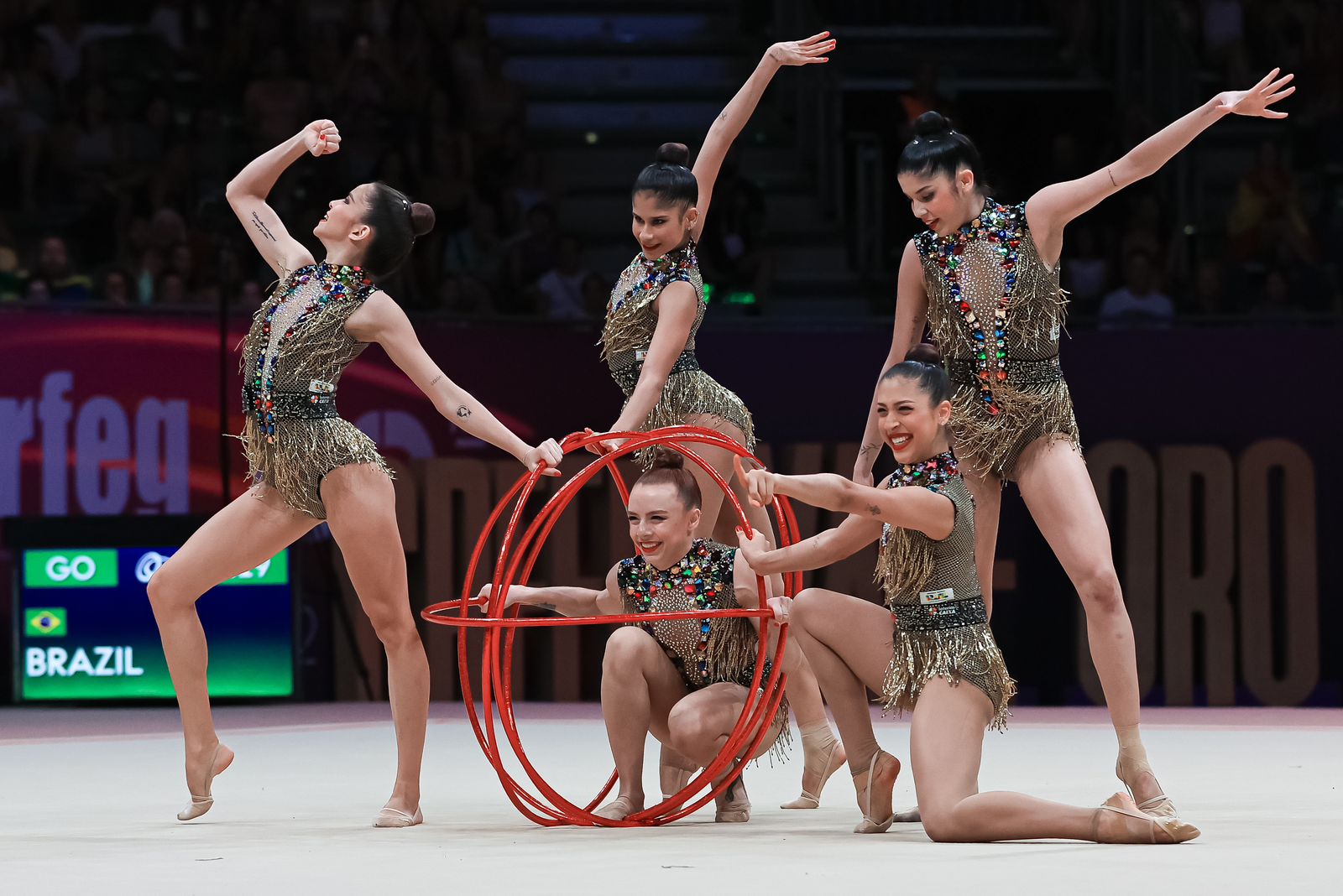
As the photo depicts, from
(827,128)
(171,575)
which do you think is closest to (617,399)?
(827,128)

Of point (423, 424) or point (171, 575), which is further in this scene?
point (423, 424)

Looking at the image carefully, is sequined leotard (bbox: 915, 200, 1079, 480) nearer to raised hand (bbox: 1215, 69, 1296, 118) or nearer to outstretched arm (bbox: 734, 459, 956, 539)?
outstretched arm (bbox: 734, 459, 956, 539)

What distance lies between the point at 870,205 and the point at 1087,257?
0.98 metres

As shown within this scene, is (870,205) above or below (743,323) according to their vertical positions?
above

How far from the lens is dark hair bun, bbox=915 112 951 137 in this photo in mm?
4000

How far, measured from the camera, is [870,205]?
27.2 ft

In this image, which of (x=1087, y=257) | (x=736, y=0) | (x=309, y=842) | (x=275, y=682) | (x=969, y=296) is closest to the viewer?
(x=309, y=842)

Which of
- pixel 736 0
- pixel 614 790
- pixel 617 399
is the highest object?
pixel 736 0

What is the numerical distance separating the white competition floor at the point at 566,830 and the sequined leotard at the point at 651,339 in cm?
95

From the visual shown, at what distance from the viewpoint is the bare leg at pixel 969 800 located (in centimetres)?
346

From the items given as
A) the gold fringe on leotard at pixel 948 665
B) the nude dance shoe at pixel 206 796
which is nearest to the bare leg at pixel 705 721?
the gold fringe on leotard at pixel 948 665

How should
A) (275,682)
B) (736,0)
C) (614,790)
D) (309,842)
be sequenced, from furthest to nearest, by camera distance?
(736,0) → (275,682) → (614,790) → (309,842)

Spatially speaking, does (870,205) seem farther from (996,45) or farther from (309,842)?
(309,842)

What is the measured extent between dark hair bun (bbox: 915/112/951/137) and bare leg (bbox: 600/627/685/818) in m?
1.25
